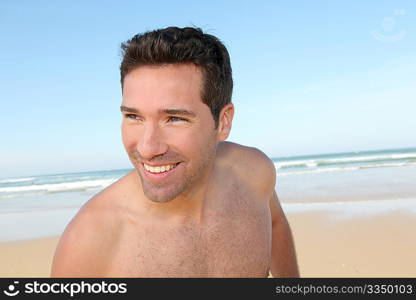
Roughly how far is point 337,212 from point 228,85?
755 centimetres

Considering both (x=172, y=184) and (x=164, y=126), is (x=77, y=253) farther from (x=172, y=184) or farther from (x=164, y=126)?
(x=164, y=126)

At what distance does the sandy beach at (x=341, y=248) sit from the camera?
5.68 meters

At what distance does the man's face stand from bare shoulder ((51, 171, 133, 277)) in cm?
32

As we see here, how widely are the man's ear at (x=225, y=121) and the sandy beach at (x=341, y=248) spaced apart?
3.53 metres

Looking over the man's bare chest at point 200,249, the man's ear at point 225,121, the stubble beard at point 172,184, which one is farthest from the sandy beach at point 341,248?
the stubble beard at point 172,184

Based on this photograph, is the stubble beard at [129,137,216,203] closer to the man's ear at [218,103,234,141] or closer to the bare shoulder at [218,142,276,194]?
the man's ear at [218,103,234,141]

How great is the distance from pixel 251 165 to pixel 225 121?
1.78ft

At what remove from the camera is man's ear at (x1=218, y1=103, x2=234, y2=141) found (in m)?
2.98

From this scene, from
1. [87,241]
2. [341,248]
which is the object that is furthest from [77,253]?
[341,248]

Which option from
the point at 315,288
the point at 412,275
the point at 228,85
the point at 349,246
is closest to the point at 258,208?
the point at 315,288

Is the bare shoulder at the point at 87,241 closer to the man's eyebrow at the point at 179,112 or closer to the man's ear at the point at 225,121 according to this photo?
the man's eyebrow at the point at 179,112

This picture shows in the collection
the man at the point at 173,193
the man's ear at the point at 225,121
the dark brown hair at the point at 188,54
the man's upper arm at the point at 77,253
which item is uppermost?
the dark brown hair at the point at 188,54

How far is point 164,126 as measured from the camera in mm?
2416

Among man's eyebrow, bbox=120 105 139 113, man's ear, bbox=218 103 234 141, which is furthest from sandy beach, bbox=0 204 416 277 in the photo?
man's eyebrow, bbox=120 105 139 113
